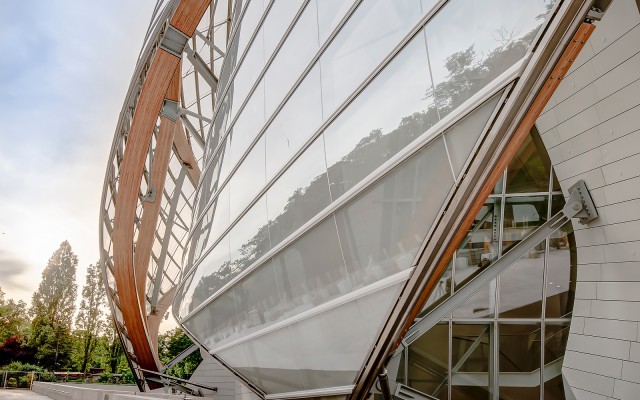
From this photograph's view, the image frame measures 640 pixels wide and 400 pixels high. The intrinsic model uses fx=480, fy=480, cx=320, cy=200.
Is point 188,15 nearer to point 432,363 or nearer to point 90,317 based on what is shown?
point 432,363

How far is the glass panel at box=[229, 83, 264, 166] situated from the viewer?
34.7 feet

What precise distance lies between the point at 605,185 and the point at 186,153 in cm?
2082

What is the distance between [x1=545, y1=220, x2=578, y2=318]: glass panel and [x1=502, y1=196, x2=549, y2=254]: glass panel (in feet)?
2.70

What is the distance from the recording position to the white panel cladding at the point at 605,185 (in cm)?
791

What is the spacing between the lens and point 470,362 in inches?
492

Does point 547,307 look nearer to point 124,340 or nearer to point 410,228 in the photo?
point 410,228

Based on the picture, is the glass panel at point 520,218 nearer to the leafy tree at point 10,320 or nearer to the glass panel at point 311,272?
the glass panel at point 311,272

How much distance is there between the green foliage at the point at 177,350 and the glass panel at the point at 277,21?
4630cm

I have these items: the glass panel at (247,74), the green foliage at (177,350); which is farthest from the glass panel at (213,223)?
the green foliage at (177,350)

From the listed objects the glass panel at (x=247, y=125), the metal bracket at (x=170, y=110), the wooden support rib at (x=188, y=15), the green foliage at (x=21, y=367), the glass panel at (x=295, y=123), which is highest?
the wooden support rib at (x=188, y=15)

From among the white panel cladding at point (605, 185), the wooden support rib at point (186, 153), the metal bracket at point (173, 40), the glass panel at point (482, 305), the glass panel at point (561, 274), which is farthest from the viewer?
the wooden support rib at point (186, 153)

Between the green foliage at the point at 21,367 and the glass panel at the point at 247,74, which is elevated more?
the glass panel at the point at 247,74

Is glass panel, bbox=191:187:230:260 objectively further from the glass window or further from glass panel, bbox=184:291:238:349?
the glass window

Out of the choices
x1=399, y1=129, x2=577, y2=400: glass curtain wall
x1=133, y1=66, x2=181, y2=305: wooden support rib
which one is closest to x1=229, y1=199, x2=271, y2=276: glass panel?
x1=399, y1=129, x2=577, y2=400: glass curtain wall
